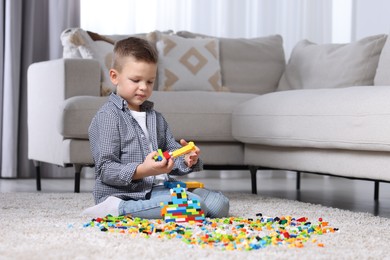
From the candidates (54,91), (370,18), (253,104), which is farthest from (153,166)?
(370,18)

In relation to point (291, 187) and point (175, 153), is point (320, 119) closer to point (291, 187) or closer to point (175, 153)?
point (175, 153)

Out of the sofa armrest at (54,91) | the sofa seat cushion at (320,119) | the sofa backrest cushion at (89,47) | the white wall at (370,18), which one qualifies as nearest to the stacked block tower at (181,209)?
the sofa seat cushion at (320,119)

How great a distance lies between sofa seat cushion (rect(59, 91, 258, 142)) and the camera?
10.3ft

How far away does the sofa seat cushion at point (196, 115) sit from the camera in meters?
3.24

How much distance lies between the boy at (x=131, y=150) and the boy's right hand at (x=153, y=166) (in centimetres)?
4

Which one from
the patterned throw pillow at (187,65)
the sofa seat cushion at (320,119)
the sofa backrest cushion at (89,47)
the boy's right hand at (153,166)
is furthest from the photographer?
the patterned throw pillow at (187,65)

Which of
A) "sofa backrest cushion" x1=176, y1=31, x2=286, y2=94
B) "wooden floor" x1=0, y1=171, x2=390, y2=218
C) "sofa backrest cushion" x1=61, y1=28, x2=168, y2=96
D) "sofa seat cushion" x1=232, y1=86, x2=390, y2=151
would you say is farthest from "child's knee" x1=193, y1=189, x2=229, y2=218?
"sofa backrest cushion" x1=176, y1=31, x2=286, y2=94

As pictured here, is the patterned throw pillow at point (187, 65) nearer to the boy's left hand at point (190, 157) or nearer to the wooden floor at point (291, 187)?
the wooden floor at point (291, 187)

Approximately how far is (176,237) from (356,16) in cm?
397

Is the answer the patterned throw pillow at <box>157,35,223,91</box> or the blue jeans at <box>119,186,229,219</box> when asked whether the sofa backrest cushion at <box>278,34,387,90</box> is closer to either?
the patterned throw pillow at <box>157,35,223,91</box>

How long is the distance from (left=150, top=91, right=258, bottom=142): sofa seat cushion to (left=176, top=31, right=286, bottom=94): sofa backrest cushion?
2.43 ft

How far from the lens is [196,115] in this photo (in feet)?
10.7

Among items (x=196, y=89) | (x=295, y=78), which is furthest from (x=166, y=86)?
(x=295, y=78)

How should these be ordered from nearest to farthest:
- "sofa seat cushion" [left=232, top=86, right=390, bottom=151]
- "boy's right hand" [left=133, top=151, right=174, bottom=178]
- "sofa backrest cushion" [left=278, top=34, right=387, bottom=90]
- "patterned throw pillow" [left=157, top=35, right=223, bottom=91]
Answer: "boy's right hand" [left=133, top=151, right=174, bottom=178], "sofa seat cushion" [left=232, top=86, right=390, bottom=151], "sofa backrest cushion" [left=278, top=34, right=387, bottom=90], "patterned throw pillow" [left=157, top=35, right=223, bottom=91]
